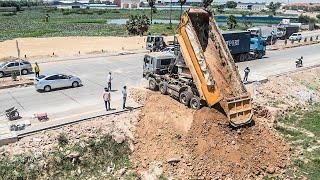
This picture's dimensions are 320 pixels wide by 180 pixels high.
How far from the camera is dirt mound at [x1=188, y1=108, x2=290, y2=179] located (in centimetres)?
1884

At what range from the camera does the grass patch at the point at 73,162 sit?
1844 cm

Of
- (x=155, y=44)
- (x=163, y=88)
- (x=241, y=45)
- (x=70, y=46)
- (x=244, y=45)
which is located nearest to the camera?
(x=163, y=88)

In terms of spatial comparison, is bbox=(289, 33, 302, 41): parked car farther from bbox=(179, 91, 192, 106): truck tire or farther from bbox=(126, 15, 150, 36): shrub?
bbox=(179, 91, 192, 106): truck tire

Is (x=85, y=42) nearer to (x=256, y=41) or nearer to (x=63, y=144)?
(x=256, y=41)

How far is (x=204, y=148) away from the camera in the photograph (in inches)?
770

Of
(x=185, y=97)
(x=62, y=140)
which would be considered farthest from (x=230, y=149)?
(x=62, y=140)

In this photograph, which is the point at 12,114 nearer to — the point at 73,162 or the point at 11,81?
the point at 73,162

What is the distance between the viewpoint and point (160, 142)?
2061 centimetres

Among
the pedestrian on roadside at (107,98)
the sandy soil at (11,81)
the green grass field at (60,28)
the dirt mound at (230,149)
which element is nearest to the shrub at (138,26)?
the green grass field at (60,28)

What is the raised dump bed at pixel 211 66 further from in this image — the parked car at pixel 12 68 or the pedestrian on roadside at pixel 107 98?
the parked car at pixel 12 68

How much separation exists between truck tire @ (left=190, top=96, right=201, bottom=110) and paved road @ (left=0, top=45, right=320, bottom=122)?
5.18 meters

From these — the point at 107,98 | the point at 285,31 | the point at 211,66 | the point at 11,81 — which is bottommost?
the point at 11,81

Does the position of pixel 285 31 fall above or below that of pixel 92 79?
above

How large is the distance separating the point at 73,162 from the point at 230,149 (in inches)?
306
